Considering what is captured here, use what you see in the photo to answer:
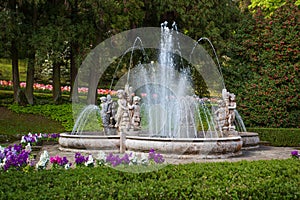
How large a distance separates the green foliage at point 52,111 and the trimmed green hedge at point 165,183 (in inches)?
522

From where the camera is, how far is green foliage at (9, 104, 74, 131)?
18875 mm

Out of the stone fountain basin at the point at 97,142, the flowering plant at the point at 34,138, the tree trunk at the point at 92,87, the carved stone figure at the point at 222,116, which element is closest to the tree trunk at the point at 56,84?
the tree trunk at the point at 92,87

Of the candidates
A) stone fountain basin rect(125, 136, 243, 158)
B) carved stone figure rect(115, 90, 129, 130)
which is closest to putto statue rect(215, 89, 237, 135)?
stone fountain basin rect(125, 136, 243, 158)

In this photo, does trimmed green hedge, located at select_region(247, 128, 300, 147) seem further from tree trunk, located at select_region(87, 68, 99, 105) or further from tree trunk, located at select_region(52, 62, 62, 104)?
tree trunk, located at select_region(52, 62, 62, 104)

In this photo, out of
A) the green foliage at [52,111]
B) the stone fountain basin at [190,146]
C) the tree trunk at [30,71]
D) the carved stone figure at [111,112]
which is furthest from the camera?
the tree trunk at [30,71]

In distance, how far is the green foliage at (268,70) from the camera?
1653 cm

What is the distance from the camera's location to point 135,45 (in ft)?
70.1

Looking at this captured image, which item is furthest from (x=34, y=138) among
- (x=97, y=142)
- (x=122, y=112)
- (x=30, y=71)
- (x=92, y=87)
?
(x=30, y=71)

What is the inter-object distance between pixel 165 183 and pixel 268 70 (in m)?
13.2

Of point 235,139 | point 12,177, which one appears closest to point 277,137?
point 235,139

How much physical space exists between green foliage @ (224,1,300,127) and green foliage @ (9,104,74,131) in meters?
7.55

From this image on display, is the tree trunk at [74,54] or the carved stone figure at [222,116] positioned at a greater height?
the tree trunk at [74,54]

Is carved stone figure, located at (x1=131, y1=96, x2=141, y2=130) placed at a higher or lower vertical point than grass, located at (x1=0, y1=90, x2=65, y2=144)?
higher

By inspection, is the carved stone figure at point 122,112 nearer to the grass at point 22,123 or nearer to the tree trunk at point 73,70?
the grass at point 22,123
